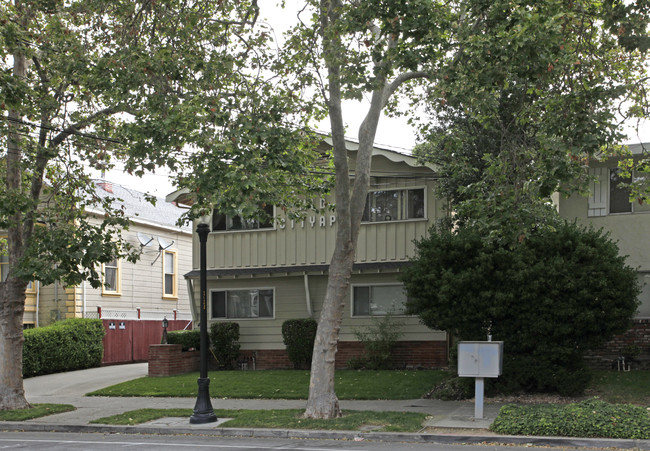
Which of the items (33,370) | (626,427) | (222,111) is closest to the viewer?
(626,427)

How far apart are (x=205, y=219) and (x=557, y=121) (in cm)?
685

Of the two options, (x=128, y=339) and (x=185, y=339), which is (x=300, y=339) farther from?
(x=128, y=339)

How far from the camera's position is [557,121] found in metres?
A: 11.9

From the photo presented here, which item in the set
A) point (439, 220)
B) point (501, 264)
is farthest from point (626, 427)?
point (439, 220)

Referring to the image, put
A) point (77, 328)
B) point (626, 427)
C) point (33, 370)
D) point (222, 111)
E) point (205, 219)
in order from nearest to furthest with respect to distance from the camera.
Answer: point (626, 427) < point (222, 111) < point (205, 219) < point (33, 370) < point (77, 328)

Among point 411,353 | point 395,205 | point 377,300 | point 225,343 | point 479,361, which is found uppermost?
point 395,205

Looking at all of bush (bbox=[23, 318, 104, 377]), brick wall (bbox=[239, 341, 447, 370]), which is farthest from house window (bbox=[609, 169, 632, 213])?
bush (bbox=[23, 318, 104, 377])

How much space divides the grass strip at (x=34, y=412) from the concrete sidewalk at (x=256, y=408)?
23 centimetres

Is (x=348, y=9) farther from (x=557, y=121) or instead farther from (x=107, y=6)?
(x=107, y=6)

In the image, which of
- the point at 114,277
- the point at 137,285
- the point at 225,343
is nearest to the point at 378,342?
the point at 225,343

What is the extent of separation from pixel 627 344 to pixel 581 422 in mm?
8133

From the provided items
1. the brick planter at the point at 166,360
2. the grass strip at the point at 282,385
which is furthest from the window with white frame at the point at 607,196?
the brick planter at the point at 166,360

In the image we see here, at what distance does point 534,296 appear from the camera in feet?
50.2

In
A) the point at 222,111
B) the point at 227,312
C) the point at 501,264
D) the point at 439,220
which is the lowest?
the point at 227,312
